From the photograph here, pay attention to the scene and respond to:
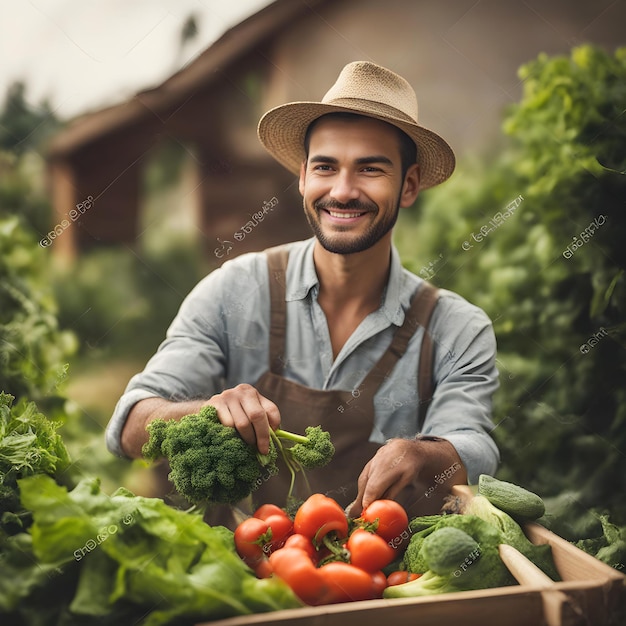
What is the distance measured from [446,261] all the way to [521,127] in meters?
0.75

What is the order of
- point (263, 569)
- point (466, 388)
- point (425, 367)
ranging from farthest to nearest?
point (425, 367) → point (466, 388) → point (263, 569)

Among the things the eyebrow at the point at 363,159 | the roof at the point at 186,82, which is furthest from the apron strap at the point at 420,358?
the roof at the point at 186,82

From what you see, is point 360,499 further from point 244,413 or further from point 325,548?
point 244,413

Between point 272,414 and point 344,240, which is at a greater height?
point 344,240

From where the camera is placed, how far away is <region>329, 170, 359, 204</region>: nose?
2.51 meters

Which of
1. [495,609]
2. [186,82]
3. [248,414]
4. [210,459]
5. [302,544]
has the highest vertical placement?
[186,82]

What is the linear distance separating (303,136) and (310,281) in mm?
556

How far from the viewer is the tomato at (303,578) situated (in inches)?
60.3

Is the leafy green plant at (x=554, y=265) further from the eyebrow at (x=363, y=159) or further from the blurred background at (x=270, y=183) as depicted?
the eyebrow at (x=363, y=159)

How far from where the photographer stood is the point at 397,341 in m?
2.67

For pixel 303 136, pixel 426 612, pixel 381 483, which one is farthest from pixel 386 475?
pixel 303 136

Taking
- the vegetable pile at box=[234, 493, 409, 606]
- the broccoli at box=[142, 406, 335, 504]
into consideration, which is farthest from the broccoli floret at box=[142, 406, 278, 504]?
the vegetable pile at box=[234, 493, 409, 606]

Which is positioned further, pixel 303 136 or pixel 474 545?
pixel 303 136

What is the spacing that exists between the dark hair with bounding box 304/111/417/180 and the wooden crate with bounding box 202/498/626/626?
63.6 inches
